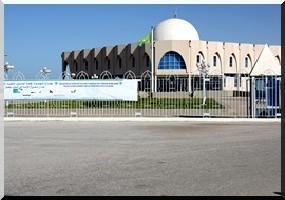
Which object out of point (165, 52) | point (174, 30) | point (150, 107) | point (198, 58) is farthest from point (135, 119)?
point (174, 30)

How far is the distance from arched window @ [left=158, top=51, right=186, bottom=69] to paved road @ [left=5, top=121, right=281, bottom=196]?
4646 centimetres

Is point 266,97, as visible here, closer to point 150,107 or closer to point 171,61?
point 150,107

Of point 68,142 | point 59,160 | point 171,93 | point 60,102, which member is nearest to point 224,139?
point 68,142

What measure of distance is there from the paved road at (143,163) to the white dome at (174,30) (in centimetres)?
5199

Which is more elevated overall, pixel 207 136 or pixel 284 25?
pixel 284 25

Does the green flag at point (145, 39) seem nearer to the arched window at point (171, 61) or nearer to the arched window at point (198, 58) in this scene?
the arched window at point (171, 61)

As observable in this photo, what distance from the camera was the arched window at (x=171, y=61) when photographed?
59719mm

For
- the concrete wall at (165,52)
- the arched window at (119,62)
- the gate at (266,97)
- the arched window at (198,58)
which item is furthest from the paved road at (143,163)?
the arched window at (119,62)

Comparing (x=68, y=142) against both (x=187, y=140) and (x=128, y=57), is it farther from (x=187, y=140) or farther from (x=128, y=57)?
(x=128, y=57)

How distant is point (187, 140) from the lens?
11.6 metres

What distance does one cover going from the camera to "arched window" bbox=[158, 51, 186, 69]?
59719 mm
